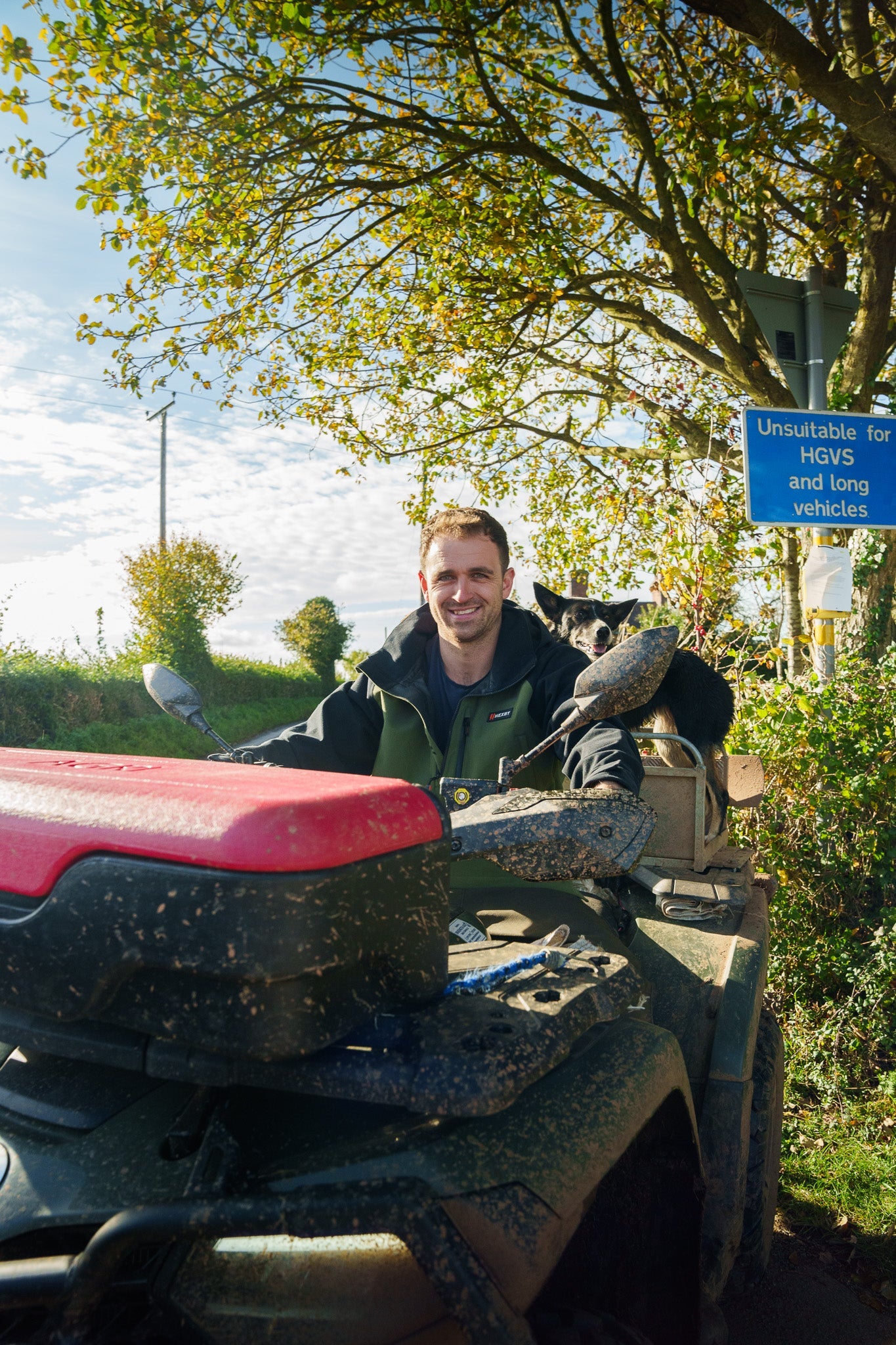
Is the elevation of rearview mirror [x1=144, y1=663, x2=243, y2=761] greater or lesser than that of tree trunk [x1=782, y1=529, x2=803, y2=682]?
lesser

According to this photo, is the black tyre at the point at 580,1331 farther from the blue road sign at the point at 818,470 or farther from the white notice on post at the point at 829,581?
the blue road sign at the point at 818,470

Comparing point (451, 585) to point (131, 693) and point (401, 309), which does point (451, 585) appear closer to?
point (401, 309)

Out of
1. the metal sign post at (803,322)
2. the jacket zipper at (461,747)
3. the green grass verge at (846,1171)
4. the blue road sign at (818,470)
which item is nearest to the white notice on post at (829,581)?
the blue road sign at (818,470)

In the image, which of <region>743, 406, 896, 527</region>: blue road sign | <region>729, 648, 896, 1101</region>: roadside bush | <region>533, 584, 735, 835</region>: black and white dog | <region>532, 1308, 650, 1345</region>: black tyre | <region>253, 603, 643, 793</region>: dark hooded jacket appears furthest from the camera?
<region>743, 406, 896, 527</region>: blue road sign

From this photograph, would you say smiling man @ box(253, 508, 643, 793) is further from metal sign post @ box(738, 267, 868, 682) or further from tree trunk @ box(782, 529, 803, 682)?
tree trunk @ box(782, 529, 803, 682)

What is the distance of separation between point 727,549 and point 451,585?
5633 millimetres

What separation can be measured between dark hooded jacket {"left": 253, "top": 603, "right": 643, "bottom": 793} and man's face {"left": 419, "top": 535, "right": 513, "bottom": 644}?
8cm

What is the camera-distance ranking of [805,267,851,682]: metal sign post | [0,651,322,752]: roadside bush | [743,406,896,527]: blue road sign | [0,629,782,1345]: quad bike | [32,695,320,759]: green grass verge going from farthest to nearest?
[32,695,320,759]: green grass verge → [0,651,322,752]: roadside bush → [805,267,851,682]: metal sign post → [743,406,896,527]: blue road sign → [0,629,782,1345]: quad bike

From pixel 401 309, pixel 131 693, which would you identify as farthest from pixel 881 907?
pixel 131 693

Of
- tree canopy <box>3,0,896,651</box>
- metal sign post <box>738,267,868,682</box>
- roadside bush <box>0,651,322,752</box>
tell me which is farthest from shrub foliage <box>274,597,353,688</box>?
metal sign post <box>738,267,868,682</box>

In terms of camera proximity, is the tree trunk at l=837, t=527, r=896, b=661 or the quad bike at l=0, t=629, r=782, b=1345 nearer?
the quad bike at l=0, t=629, r=782, b=1345

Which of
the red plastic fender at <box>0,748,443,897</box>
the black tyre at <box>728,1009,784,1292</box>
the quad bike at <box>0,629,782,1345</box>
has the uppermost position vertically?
the red plastic fender at <box>0,748,443,897</box>

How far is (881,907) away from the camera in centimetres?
410

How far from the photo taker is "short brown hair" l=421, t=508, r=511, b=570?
8.96 ft
